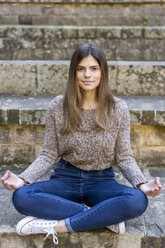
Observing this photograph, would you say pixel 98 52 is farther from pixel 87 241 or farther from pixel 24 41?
pixel 24 41

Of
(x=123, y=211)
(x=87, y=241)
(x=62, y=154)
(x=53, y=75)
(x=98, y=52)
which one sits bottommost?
(x=87, y=241)

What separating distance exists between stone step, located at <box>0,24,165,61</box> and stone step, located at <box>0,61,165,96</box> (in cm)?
159

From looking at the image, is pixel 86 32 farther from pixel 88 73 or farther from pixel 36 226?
pixel 36 226

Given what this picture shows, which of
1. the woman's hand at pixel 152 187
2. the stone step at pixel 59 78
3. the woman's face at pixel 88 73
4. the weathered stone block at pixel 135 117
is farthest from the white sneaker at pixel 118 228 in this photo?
the stone step at pixel 59 78

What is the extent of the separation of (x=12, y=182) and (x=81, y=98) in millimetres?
799

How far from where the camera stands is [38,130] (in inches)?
139

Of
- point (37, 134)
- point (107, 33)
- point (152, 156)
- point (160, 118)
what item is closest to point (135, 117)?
point (160, 118)

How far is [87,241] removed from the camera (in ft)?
7.65

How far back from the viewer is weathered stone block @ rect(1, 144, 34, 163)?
141 inches

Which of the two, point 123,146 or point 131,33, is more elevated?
point 131,33

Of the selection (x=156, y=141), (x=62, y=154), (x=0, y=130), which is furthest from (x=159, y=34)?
(x=62, y=154)

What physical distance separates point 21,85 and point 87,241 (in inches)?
88.9

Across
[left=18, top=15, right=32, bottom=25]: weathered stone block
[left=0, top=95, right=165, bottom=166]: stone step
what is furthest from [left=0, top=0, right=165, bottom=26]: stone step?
[left=0, top=95, right=165, bottom=166]: stone step

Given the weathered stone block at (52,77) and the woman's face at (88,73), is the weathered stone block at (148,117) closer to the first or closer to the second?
the woman's face at (88,73)
